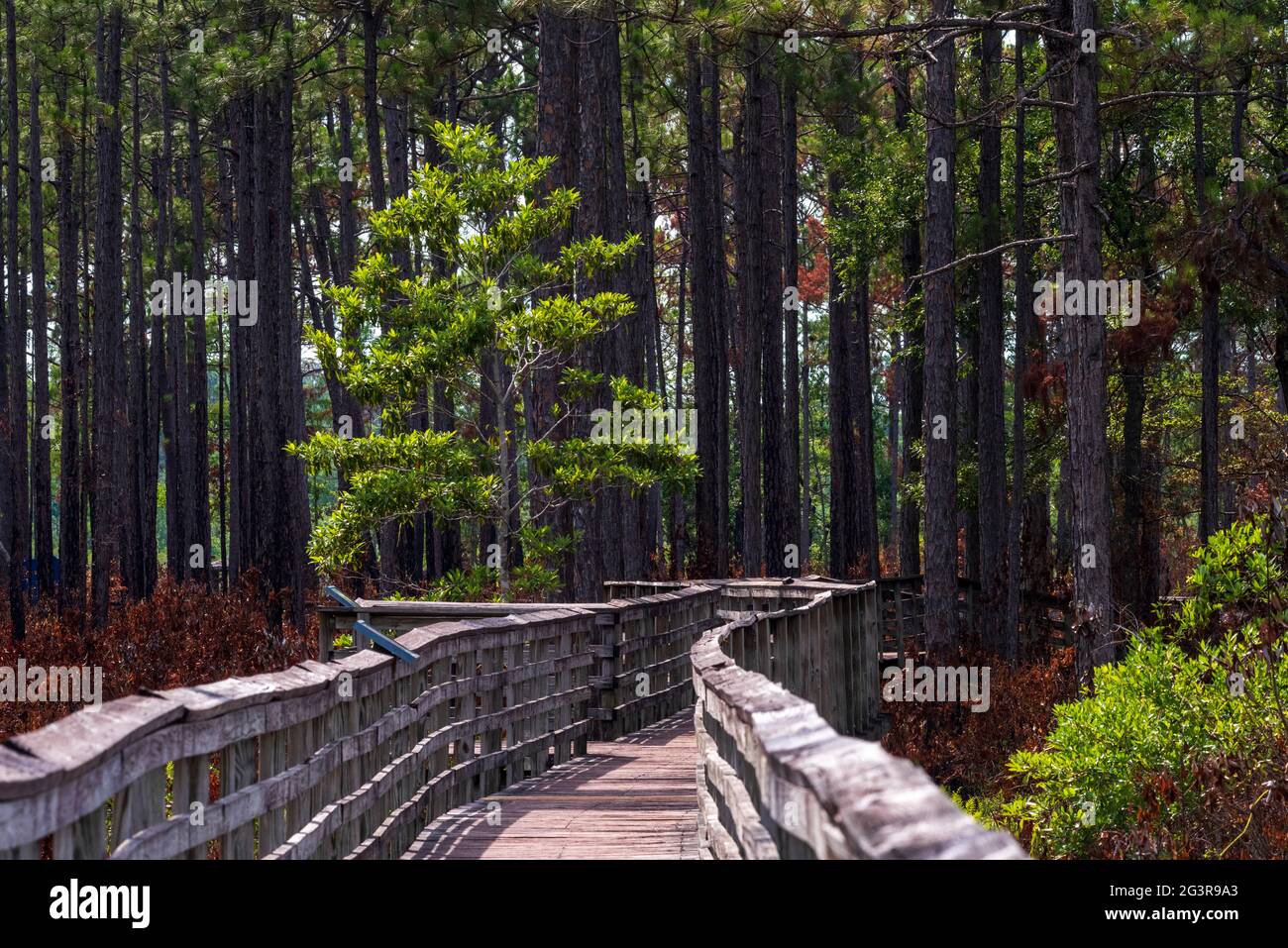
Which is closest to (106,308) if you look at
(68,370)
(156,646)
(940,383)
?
(68,370)

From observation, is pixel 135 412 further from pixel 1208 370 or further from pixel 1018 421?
pixel 1208 370

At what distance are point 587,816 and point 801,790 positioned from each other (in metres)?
6.44

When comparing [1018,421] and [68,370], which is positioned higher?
[68,370]

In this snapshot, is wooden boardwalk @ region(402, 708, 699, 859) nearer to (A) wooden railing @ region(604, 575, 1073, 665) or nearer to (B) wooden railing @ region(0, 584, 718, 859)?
(B) wooden railing @ region(0, 584, 718, 859)

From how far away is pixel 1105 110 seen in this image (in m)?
24.1

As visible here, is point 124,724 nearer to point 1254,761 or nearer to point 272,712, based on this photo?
point 272,712

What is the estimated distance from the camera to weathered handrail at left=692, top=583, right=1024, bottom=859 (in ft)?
8.77

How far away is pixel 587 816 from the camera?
9859 millimetres

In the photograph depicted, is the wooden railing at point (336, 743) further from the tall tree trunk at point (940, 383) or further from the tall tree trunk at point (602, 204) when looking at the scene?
the tall tree trunk at point (940, 383)

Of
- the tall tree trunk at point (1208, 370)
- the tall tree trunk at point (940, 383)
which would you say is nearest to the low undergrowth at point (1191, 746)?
the tall tree trunk at point (940, 383)

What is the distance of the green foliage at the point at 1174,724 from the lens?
10.5 metres

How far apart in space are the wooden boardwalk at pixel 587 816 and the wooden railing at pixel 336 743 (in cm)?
19
